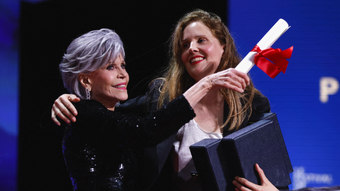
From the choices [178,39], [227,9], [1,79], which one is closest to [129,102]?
[178,39]

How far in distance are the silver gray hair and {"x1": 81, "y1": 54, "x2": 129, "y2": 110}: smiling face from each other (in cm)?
3

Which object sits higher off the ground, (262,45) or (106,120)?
(262,45)

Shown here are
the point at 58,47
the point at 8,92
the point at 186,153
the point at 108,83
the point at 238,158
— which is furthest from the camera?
the point at 8,92

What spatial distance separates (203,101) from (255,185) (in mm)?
607

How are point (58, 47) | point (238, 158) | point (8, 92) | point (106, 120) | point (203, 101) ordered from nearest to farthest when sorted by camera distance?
1. point (238, 158)
2. point (106, 120)
3. point (203, 101)
4. point (58, 47)
5. point (8, 92)

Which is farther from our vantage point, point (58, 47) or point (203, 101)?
point (58, 47)

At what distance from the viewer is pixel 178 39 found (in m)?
1.70

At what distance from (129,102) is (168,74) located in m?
0.23

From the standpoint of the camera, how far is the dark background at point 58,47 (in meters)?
2.66

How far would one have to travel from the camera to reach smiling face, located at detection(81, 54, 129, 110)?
1330 millimetres

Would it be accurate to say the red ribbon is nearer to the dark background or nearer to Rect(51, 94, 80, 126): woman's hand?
Rect(51, 94, 80, 126): woman's hand

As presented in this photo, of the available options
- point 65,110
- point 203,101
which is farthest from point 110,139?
point 203,101

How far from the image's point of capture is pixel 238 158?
109cm

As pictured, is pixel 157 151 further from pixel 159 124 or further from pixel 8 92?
pixel 8 92
